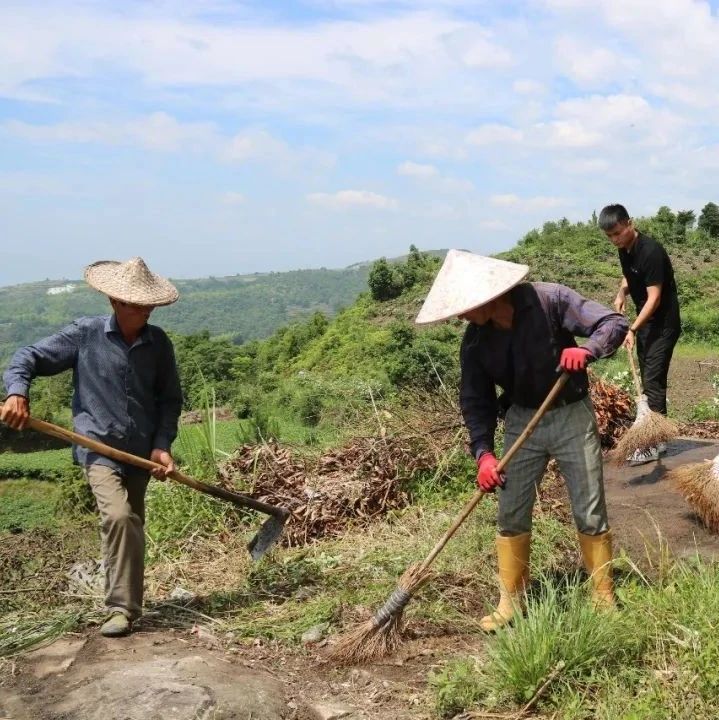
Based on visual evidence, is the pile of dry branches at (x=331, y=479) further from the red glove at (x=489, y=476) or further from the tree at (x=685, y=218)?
the tree at (x=685, y=218)

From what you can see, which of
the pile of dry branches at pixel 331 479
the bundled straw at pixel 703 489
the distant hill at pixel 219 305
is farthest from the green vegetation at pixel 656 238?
the distant hill at pixel 219 305

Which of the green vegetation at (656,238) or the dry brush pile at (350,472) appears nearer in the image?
the dry brush pile at (350,472)

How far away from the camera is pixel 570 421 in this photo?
3723 mm

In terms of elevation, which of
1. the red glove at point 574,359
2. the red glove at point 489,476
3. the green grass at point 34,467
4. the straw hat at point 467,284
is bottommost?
the green grass at point 34,467

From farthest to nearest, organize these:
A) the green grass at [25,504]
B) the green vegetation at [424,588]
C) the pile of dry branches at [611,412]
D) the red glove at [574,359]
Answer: the green grass at [25,504] < the pile of dry branches at [611,412] < the red glove at [574,359] < the green vegetation at [424,588]

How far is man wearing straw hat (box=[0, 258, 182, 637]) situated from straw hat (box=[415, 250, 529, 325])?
1.33 meters

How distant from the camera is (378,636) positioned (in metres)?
3.82

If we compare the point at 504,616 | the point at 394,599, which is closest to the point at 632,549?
the point at 504,616

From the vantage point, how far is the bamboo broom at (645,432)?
564cm

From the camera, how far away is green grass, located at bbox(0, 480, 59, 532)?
1256 centimetres

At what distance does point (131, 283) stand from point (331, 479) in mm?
2426

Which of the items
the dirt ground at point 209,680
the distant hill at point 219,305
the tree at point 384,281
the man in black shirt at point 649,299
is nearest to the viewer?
the dirt ground at point 209,680

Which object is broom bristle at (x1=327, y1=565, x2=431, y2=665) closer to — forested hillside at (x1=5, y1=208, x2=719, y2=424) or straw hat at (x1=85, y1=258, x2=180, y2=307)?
straw hat at (x1=85, y1=258, x2=180, y2=307)

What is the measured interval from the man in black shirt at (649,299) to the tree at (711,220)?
74.4ft
